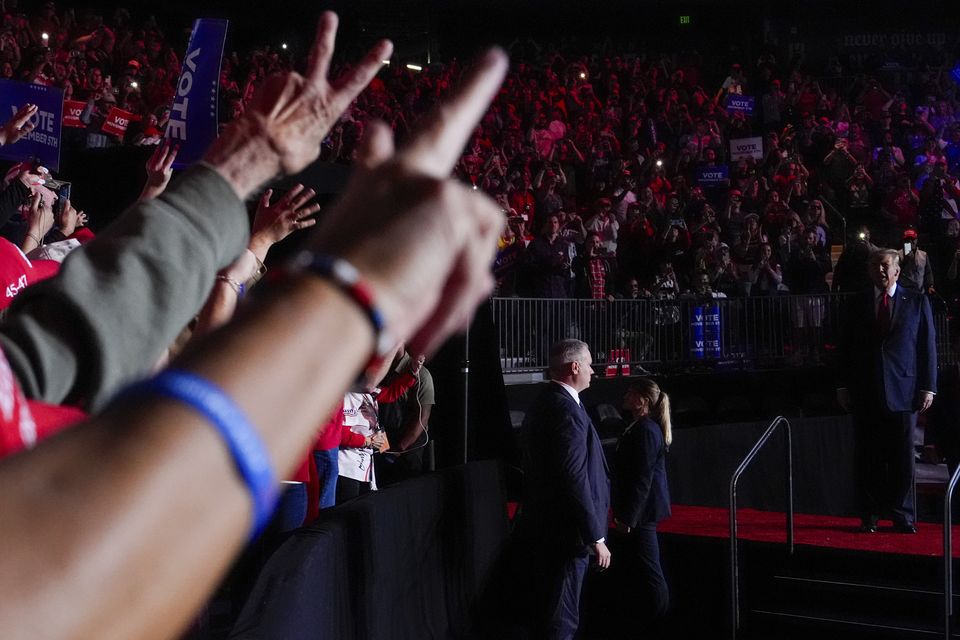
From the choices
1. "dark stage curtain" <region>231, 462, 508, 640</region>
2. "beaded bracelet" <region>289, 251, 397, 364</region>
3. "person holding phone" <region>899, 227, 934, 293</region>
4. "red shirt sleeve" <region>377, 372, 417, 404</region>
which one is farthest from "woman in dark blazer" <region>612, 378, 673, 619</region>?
"person holding phone" <region>899, 227, 934, 293</region>

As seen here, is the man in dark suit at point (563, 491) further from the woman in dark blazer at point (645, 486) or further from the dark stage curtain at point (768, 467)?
the dark stage curtain at point (768, 467)

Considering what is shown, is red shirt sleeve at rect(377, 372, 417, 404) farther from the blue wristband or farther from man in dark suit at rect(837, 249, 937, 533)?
the blue wristband

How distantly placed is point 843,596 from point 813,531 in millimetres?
1030

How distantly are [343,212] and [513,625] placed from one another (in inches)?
279

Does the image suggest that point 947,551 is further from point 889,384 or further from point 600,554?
point 600,554

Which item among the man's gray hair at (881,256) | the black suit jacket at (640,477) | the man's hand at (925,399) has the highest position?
the man's gray hair at (881,256)

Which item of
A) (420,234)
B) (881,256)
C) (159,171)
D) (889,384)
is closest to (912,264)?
(881,256)

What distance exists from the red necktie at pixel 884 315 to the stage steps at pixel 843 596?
194cm

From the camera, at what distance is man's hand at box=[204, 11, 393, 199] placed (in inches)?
51.7

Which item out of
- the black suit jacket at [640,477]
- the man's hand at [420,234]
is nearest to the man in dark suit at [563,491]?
the black suit jacket at [640,477]

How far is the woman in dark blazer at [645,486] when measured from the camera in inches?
281

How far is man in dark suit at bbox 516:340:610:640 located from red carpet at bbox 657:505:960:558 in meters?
2.04

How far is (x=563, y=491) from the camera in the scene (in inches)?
253

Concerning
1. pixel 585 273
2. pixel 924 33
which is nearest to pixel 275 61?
pixel 585 273
